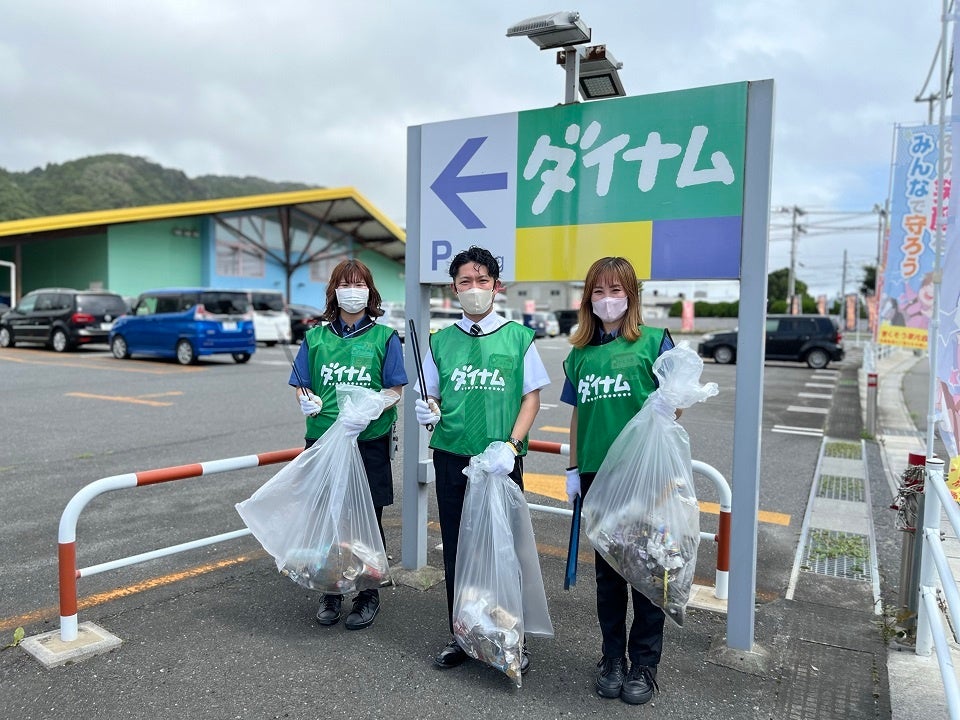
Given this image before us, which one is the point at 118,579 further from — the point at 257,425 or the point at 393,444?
the point at 257,425

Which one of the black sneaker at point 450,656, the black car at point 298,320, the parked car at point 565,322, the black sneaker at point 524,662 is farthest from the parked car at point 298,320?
the black sneaker at point 524,662

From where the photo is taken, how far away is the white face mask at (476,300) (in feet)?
9.37

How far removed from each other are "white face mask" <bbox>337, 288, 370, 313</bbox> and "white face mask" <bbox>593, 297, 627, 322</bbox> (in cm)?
117

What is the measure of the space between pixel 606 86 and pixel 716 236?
3.74 ft

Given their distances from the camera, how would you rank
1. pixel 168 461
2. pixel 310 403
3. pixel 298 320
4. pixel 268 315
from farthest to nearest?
1. pixel 298 320
2. pixel 268 315
3. pixel 168 461
4. pixel 310 403

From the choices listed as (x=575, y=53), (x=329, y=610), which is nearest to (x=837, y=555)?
(x=329, y=610)

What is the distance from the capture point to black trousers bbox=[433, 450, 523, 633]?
2891mm

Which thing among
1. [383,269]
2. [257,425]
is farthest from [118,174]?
[257,425]

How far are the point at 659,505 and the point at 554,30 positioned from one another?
2.20m

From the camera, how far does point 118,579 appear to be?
12.5ft

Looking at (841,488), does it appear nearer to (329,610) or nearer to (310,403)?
(329,610)

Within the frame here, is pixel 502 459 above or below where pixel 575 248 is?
below

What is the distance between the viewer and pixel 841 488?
20.5 ft

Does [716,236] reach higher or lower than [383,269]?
lower
